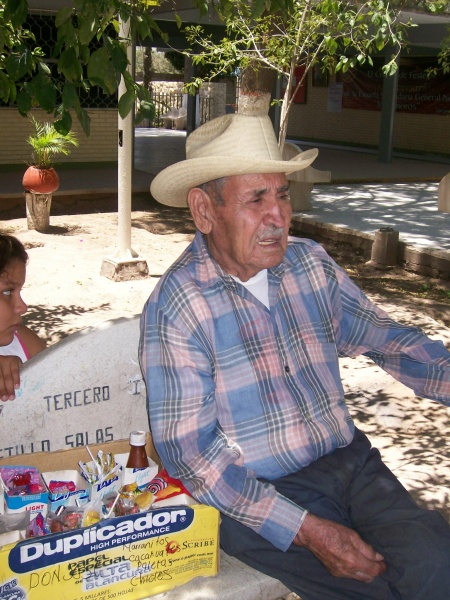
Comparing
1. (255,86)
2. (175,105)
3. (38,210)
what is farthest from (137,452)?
(175,105)

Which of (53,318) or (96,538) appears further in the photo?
(53,318)

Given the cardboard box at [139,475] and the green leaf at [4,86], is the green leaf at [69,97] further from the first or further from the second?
the cardboard box at [139,475]

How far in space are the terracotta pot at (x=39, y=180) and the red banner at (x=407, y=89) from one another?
1434cm

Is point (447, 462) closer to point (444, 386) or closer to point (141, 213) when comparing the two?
point (444, 386)

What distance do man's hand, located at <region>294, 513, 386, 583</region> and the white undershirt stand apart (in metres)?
0.68

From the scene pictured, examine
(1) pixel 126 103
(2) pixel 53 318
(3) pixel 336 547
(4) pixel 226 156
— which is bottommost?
(2) pixel 53 318

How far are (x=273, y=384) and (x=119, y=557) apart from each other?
632 millimetres

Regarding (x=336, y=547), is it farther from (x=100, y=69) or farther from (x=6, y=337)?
(x=100, y=69)

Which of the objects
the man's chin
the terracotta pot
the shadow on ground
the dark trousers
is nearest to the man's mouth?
the dark trousers

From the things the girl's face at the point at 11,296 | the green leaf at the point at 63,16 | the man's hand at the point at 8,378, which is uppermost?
the green leaf at the point at 63,16

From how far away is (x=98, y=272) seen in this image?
7.53 metres

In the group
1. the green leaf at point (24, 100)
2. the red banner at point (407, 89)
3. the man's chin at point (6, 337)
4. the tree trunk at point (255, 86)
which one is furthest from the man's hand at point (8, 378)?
the red banner at point (407, 89)

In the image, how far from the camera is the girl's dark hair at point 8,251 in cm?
225

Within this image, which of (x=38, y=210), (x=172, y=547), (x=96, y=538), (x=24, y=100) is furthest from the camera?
(x=38, y=210)
